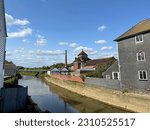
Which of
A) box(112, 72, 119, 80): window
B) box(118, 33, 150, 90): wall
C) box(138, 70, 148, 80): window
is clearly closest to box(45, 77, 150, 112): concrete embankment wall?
box(118, 33, 150, 90): wall

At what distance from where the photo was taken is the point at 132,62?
2164 cm

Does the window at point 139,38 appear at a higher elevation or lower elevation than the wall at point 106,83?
higher

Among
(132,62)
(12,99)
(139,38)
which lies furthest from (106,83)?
(12,99)

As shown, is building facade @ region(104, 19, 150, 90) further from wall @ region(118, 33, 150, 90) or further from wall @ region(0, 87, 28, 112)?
wall @ region(0, 87, 28, 112)

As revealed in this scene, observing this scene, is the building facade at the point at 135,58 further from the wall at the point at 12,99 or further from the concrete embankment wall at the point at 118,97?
the wall at the point at 12,99

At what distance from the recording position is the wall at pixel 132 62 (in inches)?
780

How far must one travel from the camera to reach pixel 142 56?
20.4m

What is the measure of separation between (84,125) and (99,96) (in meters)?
19.7

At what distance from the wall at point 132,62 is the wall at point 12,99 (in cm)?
1343

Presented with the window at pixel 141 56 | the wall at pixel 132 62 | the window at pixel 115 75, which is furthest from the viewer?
the window at pixel 115 75

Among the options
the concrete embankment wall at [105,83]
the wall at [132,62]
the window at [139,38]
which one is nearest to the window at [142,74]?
the wall at [132,62]

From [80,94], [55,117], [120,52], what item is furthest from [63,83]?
[55,117]

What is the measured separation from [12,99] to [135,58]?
14.9m

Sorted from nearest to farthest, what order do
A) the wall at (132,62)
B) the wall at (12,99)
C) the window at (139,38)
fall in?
the wall at (12,99), the wall at (132,62), the window at (139,38)
